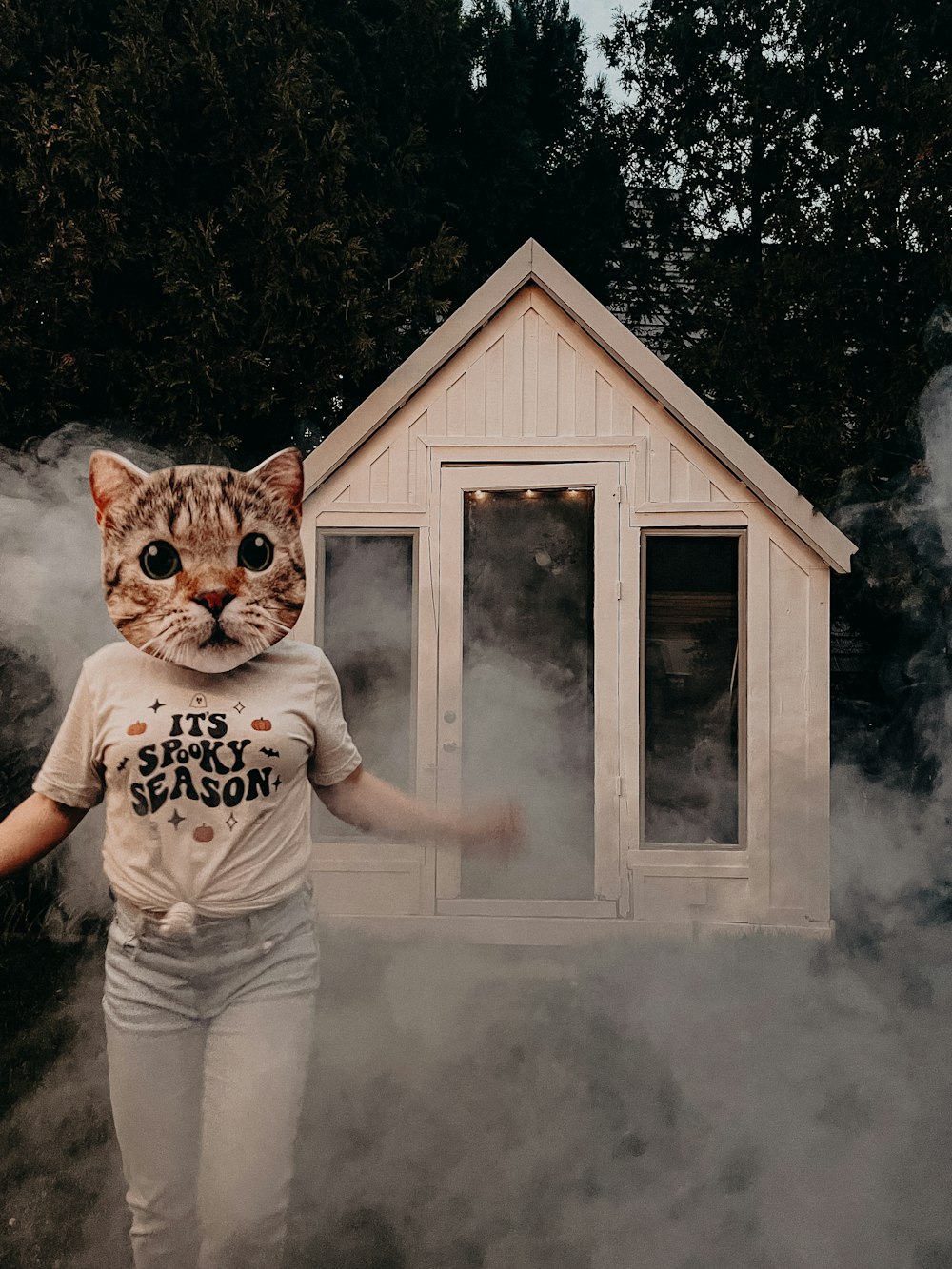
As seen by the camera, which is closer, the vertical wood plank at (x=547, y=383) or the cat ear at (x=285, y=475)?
the cat ear at (x=285, y=475)

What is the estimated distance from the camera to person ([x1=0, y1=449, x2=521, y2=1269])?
195 centimetres

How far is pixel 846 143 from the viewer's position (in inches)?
275

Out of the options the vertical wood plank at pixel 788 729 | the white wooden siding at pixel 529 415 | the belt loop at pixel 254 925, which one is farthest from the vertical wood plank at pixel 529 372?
the belt loop at pixel 254 925

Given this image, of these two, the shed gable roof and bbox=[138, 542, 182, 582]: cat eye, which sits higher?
the shed gable roof

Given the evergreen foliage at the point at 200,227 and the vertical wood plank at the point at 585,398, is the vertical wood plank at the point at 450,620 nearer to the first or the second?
the vertical wood plank at the point at 585,398

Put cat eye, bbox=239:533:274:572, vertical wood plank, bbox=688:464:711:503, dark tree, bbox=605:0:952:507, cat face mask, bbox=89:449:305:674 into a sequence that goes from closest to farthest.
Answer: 1. cat face mask, bbox=89:449:305:674
2. cat eye, bbox=239:533:274:572
3. vertical wood plank, bbox=688:464:711:503
4. dark tree, bbox=605:0:952:507

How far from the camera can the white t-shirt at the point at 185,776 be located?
78.7 inches

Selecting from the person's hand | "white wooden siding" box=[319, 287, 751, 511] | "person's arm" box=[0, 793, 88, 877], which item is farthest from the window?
"person's arm" box=[0, 793, 88, 877]

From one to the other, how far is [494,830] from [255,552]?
2.75 feet

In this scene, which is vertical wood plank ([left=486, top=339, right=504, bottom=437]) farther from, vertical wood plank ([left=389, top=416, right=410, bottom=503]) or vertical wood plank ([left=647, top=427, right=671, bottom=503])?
vertical wood plank ([left=647, top=427, right=671, bottom=503])

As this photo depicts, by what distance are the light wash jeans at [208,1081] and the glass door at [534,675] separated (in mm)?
2459

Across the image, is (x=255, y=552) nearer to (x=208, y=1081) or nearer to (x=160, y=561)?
(x=160, y=561)

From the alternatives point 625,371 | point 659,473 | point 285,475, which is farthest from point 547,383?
point 285,475

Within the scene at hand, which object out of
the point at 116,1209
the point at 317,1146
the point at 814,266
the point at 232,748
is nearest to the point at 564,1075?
the point at 317,1146
